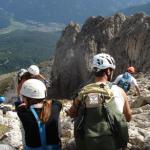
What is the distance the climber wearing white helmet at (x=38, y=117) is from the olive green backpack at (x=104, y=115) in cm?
75

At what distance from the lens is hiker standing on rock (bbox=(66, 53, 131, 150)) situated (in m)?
10.0

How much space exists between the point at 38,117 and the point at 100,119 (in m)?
1.49

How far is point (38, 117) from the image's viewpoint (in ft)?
35.5

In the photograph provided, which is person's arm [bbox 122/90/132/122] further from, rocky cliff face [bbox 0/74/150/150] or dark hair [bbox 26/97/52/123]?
rocky cliff face [bbox 0/74/150/150]

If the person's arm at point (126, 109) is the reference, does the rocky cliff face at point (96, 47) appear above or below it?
above

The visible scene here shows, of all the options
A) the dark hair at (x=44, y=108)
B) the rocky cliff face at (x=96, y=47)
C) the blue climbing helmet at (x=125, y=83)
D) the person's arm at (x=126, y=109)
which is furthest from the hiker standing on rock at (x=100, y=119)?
the rocky cliff face at (x=96, y=47)

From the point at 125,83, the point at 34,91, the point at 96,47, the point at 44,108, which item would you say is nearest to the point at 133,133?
the point at 44,108

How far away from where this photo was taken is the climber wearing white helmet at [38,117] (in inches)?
424

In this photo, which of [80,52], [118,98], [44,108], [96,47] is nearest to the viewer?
[118,98]

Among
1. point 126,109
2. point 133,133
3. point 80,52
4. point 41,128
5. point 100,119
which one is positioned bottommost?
point 133,133

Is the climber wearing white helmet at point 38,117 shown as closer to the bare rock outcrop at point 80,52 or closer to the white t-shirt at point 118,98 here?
the white t-shirt at point 118,98

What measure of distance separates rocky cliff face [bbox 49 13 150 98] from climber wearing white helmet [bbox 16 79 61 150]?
45933 mm

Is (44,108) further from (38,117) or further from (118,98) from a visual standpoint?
(118,98)

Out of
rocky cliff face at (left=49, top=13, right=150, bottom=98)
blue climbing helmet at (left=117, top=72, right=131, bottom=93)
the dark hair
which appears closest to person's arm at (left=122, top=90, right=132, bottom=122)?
the dark hair
